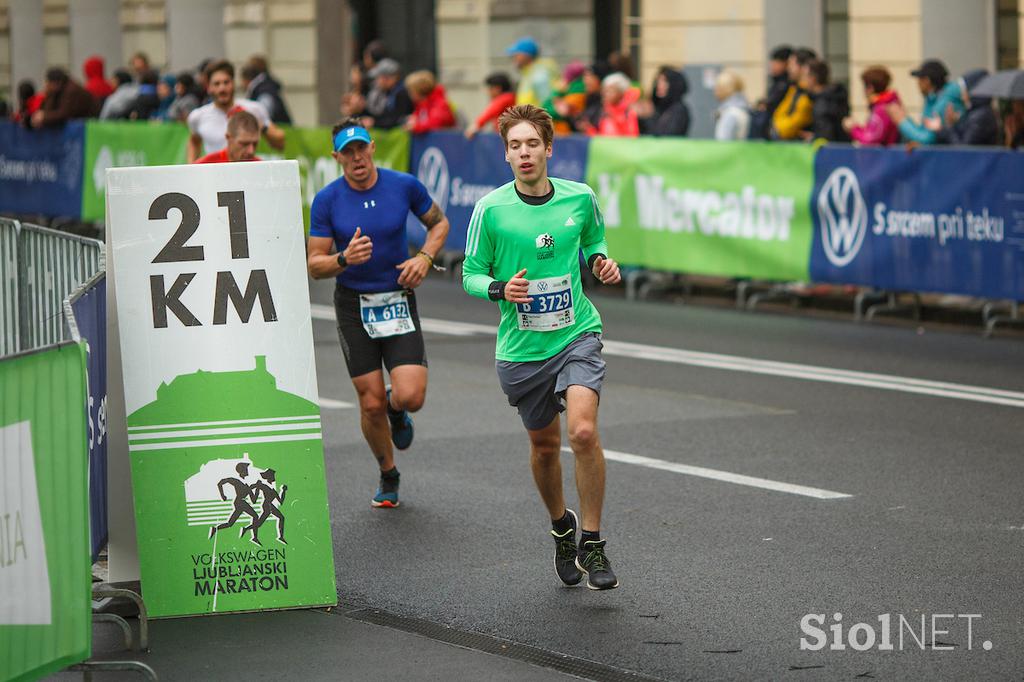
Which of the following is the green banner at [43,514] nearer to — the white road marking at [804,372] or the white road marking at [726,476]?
the white road marking at [726,476]

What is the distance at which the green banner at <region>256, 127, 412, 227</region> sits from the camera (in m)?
20.4

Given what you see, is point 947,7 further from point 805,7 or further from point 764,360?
point 764,360

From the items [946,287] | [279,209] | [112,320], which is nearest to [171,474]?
[112,320]

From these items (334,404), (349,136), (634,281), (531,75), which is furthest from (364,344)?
(531,75)

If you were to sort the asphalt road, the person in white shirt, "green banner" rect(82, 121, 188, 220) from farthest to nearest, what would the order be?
"green banner" rect(82, 121, 188, 220) < the person in white shirt < the asphalt road

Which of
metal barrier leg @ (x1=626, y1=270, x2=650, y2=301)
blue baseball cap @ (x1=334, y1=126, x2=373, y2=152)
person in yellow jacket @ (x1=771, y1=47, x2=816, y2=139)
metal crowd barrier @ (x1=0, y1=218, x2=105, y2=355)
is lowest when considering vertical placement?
metal barrier leg @ (x1=626, y1=270, x2=650, y2=301)

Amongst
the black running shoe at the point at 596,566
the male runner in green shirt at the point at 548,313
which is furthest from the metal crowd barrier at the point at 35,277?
the black running shoe at the point at 596,566

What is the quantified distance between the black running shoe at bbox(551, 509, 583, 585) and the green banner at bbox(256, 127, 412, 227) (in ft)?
41.9

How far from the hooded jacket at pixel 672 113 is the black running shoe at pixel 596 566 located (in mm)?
10998

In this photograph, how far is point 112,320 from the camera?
730cm

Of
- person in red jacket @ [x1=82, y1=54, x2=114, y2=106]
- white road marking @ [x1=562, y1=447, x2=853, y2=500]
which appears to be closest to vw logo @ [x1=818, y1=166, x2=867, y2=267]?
white road marking @ [x1=562, y1=447, x2=853, y2=500]

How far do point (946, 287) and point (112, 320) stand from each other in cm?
925

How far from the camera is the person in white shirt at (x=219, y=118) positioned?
46.1 feet

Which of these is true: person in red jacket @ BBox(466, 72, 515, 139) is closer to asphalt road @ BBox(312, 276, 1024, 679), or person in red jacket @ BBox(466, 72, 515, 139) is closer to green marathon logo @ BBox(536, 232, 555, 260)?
asphalt road @ BBox(312, 276, 1024, 679)
